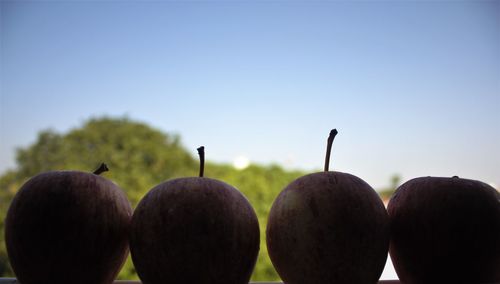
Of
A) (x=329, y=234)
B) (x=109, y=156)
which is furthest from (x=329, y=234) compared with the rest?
(x=109, y=156)

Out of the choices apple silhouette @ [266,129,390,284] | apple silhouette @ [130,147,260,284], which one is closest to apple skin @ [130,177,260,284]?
apple silhouette @ [130,147,260,284]

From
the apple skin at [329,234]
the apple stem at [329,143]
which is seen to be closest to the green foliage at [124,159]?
the apple stem at [329,143]

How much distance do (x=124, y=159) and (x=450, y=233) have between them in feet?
14.5

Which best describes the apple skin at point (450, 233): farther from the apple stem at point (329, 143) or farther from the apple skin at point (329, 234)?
the apple stem at point (329, 143)

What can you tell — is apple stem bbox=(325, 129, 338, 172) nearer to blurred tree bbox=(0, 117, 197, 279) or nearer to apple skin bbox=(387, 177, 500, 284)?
apple skin bbox=(387, 177, 500, 284)

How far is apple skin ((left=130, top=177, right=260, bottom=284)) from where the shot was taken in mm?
1074

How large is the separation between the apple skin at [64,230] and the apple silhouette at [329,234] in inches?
18.7

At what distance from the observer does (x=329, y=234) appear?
1.13m

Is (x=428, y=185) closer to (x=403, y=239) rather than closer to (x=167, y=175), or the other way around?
(x=403, y=239)

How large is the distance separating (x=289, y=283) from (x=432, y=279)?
430 millimetres

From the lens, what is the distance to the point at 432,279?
1259 millimetres

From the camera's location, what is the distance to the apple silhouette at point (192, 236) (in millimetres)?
1074

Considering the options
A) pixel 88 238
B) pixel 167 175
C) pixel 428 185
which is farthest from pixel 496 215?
pixel 167 175

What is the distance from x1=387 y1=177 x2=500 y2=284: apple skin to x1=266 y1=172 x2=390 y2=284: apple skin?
0.10 m
